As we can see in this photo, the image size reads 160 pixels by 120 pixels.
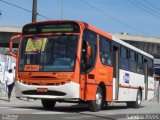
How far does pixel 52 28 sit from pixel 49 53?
107 cm

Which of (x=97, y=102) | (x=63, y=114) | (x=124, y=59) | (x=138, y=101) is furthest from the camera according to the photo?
(x=138, y=101)

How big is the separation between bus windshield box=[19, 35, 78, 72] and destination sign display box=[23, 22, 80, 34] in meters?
Result: 0.25

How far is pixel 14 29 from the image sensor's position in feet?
206

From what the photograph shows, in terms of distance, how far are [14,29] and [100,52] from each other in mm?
45120

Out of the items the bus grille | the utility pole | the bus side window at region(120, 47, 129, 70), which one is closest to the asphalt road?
the bus grille

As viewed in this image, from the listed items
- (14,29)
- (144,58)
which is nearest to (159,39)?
(14,29)

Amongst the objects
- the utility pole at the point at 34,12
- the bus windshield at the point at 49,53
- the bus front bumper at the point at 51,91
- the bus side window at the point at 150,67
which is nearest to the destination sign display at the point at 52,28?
the bus windshield at the point at 49,53

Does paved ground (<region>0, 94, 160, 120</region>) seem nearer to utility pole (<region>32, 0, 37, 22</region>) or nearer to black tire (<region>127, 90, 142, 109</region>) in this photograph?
black tire (<region>127, 90, 142, 109</region>)

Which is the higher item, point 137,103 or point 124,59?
point 124,59

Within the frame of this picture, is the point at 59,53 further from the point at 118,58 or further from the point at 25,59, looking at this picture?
the point at 118,58

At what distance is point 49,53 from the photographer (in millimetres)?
17406

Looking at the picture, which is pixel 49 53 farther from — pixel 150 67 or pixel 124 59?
pixel 150 67

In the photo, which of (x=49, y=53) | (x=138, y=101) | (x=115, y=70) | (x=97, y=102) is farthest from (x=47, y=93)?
(x=138, y=101)

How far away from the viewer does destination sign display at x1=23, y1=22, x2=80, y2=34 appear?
1761 cm
